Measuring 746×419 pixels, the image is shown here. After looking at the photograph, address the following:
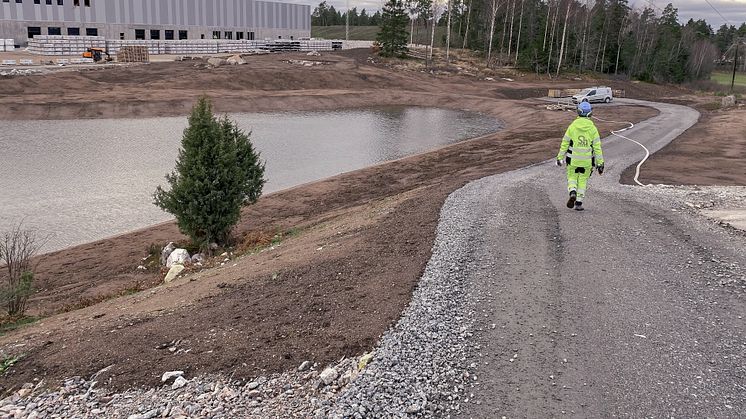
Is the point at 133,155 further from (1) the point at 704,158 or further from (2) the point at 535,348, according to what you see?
(2) the point at 535,348

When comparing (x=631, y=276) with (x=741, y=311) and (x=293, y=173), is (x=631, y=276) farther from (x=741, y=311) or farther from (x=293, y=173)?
(x=293, y=173)

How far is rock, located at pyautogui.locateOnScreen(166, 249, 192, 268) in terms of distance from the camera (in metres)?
16.2

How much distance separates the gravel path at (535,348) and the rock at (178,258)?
845 centimetres

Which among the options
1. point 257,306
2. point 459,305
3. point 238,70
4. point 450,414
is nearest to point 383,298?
point 459,305

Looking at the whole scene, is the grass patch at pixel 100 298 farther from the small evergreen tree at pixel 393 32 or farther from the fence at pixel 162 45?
the small evergreen tree at pixel 393 32

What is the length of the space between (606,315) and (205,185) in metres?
12.5

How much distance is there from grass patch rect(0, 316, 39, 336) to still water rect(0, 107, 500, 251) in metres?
6.64

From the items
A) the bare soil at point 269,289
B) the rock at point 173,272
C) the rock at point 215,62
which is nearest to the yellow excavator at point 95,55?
the rock at point 215,62

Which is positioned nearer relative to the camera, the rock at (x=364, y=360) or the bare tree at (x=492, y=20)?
the rock at (x=364, y=360)

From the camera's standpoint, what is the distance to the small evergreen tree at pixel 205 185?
16953 millimetres

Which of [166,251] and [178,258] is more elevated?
[178,258]

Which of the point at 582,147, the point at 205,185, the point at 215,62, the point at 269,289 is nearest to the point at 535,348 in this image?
the point at 269,289

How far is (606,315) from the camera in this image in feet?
25.2

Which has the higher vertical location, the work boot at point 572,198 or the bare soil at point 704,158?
the work boot at point 572,198
